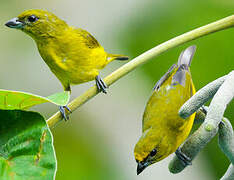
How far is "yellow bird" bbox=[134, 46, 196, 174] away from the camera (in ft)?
7.16

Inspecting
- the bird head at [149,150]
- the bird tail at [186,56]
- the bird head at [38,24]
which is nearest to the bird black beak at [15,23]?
the bird head at [38,24]

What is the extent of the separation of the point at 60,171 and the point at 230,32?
1.42 m

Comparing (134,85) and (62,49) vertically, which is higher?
(62,49)

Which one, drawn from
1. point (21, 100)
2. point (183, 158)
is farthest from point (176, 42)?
point (21, 100)

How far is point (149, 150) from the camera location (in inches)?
85.0

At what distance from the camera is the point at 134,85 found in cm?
308

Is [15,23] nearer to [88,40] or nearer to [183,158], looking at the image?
[88,40]

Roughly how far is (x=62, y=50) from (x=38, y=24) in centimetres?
21

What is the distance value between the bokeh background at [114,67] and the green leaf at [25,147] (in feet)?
5.09

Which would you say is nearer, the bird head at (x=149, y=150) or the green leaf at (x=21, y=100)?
the green leaf at (x=21, y=100)

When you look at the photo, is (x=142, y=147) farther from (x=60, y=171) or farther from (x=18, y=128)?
(x=18, y=128)

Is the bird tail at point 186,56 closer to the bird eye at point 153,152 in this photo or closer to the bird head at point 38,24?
the bird eye at point 153,152

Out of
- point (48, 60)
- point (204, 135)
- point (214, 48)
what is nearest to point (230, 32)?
point (214, 48)

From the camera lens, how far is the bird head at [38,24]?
1.80 metres
